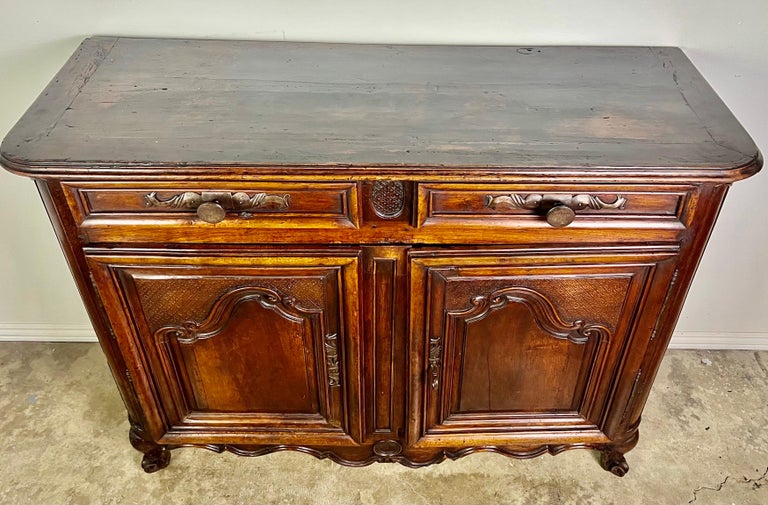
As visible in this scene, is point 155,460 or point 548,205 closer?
point 548,205

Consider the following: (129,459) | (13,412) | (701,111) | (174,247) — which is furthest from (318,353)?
(13,412)

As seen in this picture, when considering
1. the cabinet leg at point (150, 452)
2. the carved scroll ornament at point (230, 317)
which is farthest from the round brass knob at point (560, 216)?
the cabinet leg at point (150, 452)

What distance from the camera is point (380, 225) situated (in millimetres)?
958

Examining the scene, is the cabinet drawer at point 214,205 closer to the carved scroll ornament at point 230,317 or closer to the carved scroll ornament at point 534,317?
the carved scroll ornament at point 230,317

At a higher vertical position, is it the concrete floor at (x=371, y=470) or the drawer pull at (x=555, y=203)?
the drawer pull at (x=555, y=203)

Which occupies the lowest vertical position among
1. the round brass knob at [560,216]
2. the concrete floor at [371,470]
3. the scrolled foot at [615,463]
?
the concrete floor at [371,470]

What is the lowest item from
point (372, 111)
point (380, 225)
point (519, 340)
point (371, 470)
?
point (371, 470)

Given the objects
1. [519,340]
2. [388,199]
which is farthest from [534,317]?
[388,199]

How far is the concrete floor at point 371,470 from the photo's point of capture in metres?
1.37

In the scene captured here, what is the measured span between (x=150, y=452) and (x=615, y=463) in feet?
3.24

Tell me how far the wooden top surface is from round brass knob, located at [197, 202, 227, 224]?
59 millimetres

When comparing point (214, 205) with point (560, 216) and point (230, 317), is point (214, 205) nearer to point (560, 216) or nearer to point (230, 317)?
point (230, 317)

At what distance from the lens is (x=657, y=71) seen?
1.12 meters

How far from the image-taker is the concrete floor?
4.50 feet
